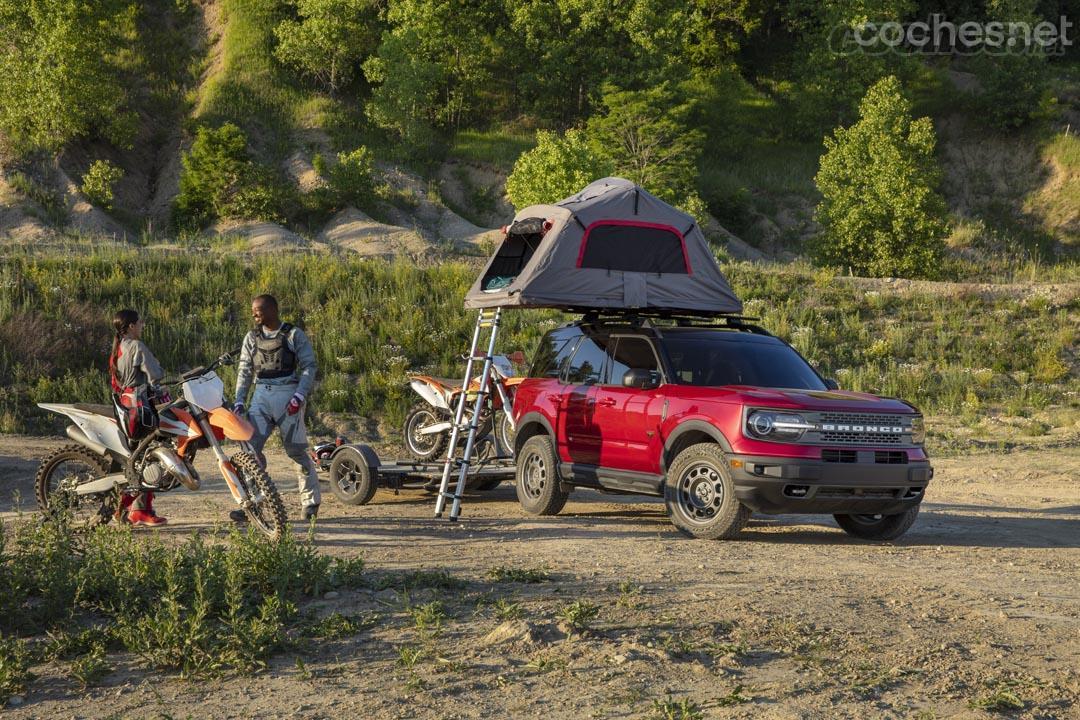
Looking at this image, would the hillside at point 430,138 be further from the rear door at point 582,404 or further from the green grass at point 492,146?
the rear door at point 582,404

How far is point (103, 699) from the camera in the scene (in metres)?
6.31

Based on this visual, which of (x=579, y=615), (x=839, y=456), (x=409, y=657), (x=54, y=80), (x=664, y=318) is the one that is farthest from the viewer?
(x=54, y=80)

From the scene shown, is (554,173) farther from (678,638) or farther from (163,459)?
(678,638)

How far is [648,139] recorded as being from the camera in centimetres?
5691

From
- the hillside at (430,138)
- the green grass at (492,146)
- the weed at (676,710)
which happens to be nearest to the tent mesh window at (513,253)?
the weed at (676,710)

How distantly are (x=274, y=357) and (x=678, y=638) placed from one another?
5932 millimetres

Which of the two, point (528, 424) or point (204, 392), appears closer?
point (204, 392)

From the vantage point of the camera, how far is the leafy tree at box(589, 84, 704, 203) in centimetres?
5462

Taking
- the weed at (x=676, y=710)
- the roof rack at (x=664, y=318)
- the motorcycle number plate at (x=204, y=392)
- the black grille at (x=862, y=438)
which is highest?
the roof rack at (x=664, y=318)

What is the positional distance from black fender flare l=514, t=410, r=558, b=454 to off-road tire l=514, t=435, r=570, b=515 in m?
0.09

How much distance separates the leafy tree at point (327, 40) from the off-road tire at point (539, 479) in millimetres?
49604

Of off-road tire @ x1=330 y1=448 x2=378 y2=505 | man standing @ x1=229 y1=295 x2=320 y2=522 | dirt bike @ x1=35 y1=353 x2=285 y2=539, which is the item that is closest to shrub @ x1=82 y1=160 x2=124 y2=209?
off-road tire @ x1=330 y1=448 x2=378 y2=505

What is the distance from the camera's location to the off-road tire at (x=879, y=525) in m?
11.6

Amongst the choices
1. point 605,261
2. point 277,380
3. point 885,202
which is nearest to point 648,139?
point 885,202
